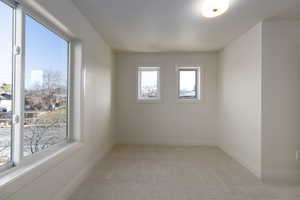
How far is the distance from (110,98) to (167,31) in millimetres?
1999

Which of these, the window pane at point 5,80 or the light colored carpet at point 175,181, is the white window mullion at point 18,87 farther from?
the light colored carpet at point 175,181

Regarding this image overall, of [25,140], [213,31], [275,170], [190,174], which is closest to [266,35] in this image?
[213,31]

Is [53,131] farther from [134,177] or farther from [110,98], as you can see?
[110,98]

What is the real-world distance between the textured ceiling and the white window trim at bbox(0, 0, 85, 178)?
0.58 metres

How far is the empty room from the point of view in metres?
1.70

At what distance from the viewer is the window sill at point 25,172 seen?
1.36m

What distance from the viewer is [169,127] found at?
5.02 m

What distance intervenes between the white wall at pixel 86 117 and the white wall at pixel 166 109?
542mm

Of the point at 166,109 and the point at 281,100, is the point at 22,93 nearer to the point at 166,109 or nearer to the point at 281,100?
the point at 281,100

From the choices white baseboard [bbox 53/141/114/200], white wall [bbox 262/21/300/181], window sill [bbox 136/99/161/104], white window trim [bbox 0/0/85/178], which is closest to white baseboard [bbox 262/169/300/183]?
white wall [bbox 262/21/300/181]

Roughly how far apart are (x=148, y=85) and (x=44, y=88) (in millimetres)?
3257

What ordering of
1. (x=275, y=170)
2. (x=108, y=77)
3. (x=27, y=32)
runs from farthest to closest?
(x=108, y=77) < (x=275, y=170) < (x=27, y=32)

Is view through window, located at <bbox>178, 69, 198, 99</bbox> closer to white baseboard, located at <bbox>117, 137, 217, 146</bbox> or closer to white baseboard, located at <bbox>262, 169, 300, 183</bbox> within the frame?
white baseboard, located at <bbox>117, 137, 217, 146</bbox>

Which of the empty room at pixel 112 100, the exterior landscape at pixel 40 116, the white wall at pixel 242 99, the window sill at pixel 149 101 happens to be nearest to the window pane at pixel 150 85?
the window sill at pixel 149 101
